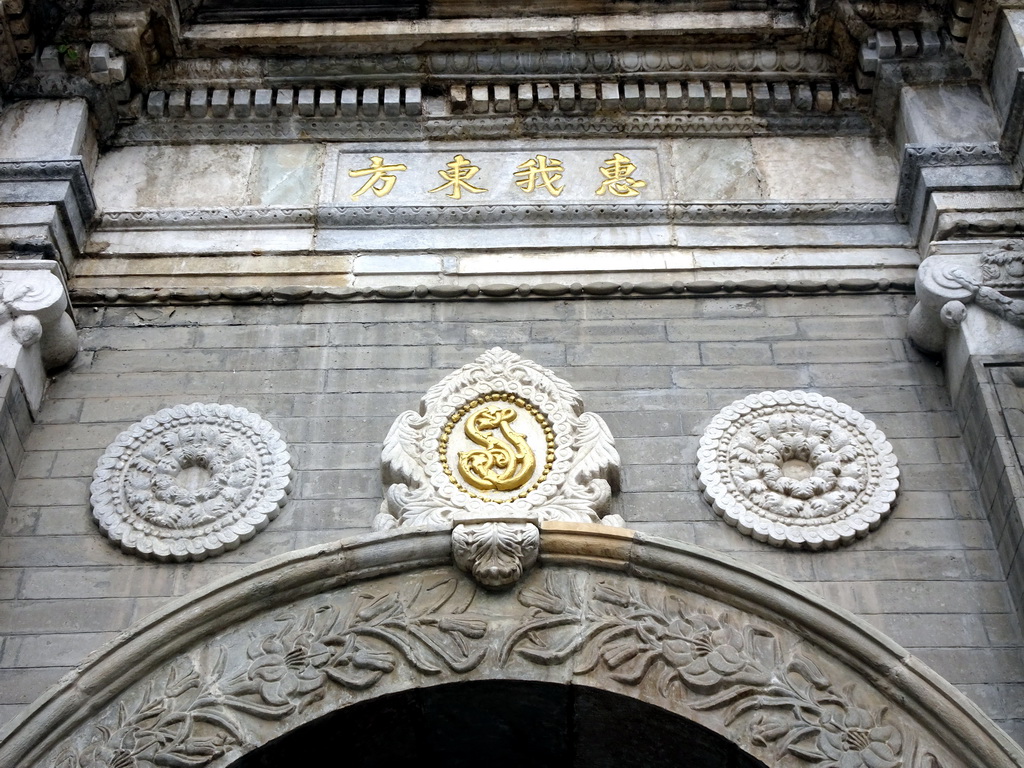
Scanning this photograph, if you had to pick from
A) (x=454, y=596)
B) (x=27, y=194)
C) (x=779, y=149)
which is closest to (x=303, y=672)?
(x=454, y=596)

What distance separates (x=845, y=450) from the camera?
552 centimetres

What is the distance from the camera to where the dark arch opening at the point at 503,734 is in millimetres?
4875

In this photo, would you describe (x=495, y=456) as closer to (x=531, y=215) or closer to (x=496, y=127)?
(x=531, y=215)

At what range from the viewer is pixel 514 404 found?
5.70 metres

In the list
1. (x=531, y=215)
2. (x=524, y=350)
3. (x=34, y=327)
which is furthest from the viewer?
(x=531, y=215)

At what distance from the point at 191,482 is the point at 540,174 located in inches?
87.9

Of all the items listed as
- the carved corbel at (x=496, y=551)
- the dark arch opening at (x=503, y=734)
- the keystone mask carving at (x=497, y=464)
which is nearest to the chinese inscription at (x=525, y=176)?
the keystone mask carving at (x=497, y=464)

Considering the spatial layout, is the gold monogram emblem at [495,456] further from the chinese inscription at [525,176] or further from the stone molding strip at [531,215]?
the chinese inscription at [525,176]

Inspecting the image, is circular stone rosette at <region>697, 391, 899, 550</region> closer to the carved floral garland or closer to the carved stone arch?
the carved stone arch

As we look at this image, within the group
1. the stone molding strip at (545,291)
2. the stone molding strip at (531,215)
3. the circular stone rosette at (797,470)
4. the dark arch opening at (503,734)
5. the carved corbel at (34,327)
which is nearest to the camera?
the dark arch opening at (503,734)

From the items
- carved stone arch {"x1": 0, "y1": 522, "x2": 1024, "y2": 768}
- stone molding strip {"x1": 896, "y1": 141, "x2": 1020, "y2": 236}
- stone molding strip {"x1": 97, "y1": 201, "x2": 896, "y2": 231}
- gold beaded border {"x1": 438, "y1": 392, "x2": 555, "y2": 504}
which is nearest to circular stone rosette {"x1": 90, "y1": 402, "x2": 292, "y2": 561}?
carved stone arch {"x1": 0, "y1": 522, "x2": 1024, "y2": 768}

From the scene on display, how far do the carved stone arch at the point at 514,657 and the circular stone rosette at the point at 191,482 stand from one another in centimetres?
33

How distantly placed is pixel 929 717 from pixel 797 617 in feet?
1.78

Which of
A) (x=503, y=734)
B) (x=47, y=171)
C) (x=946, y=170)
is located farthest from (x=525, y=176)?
(x=503, y=734)
